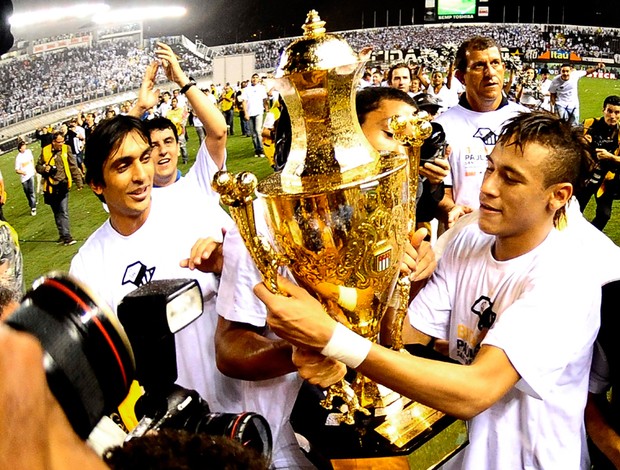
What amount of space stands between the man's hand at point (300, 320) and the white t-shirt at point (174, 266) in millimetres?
811

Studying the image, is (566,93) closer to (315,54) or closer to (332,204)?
(315,54)

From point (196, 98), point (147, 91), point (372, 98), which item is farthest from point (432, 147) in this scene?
point (147, 91)

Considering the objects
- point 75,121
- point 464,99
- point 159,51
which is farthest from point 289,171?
point 75,121

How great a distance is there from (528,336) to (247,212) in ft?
2.22

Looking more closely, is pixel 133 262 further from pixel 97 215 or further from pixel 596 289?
pixel 97 215

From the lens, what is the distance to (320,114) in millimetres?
1337

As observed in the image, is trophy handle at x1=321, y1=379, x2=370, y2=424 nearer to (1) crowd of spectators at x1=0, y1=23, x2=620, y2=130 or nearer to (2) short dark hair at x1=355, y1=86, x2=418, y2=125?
(2) short dark hair at x1=355, y1=86, x2=418, y2=125

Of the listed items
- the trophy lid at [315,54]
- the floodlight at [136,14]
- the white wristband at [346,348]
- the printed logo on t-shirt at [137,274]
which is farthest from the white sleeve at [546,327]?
the floodlight at [136,14]

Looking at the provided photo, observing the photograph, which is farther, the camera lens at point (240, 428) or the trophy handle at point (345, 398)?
the trophy handle at point (345, 398)

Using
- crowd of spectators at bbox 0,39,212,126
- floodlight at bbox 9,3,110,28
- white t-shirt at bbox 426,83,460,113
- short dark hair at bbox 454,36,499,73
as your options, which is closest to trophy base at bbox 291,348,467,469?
short dark hair at bbox 454,36,499,73

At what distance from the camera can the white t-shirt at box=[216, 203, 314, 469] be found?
1.53 metres

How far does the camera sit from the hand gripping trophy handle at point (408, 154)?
1445 mm

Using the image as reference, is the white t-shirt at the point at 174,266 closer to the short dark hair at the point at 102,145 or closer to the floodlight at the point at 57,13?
the short dark hair at the point at 102,145

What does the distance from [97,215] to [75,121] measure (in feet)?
19.7
